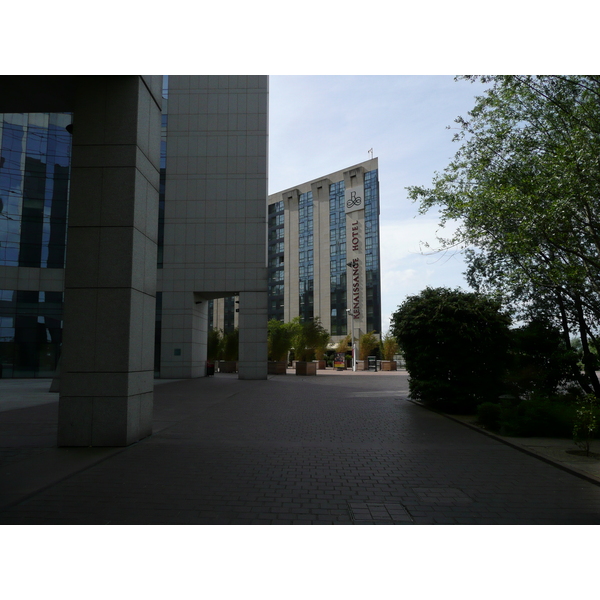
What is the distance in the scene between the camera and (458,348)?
15.0m

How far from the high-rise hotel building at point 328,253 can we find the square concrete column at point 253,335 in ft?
172

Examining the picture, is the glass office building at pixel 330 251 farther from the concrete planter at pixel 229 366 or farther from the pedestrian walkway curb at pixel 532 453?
the pedestrian walkway curb at pixel 532 453

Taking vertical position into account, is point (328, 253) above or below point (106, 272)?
above

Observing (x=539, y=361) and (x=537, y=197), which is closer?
(x=537, y=197)

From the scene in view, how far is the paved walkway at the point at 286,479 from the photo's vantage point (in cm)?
556

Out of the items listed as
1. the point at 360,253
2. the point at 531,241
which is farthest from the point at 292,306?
the point at 531,241

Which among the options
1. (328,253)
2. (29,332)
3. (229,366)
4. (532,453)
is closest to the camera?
(532,453)

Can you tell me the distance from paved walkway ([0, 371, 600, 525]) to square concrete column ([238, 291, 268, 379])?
64.9 ft

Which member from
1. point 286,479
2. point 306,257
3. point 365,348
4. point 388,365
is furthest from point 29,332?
point 306,257

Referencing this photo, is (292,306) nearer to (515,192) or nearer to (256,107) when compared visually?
(256,107)

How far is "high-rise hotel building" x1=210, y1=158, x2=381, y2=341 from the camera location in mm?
91375

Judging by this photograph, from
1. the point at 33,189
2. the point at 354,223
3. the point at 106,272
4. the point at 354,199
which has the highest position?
the point at 354,199

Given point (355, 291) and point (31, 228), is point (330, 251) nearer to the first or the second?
point (355, 291)

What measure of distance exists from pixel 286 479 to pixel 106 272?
4.83 meters
